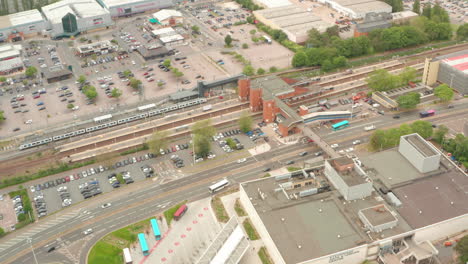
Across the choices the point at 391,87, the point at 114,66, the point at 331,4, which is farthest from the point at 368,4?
the point at 114,66

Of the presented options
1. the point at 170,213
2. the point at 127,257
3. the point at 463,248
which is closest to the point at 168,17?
the point at 170,213

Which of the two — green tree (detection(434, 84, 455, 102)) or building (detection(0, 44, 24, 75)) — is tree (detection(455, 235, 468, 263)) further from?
building (detection(0, 44, 24, 75))

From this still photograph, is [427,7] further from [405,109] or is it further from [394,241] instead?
[394,241]

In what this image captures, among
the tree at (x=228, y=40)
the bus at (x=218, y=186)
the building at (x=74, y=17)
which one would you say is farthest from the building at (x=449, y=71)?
the building at (x=74, y=17)

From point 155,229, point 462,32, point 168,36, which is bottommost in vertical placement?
point 155,229

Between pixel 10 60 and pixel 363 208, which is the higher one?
pixel 10 60

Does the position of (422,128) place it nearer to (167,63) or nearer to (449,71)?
(449,71)

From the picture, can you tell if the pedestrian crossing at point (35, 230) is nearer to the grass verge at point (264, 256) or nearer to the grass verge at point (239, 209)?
the grass verge at point (239, 209)
